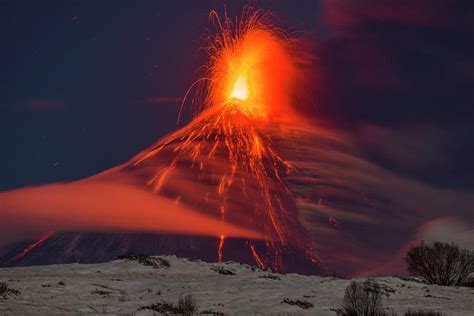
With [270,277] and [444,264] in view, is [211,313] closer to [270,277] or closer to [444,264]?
[270,277]

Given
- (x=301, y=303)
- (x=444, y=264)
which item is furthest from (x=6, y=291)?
(x=444, y=264)

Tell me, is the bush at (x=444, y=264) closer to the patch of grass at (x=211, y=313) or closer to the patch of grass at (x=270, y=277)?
the patch of grass at (x=270, y=277)

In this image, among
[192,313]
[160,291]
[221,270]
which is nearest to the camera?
[192,313]

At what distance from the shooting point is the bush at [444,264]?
4647cm

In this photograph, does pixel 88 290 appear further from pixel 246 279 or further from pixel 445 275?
pixel 445 275

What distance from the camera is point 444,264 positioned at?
47.0m

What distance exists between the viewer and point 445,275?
46594 millimetres

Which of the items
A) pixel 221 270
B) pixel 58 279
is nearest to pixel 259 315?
pixel 58 279

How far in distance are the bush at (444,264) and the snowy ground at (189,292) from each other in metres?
9.30

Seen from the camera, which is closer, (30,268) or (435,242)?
(30,268)

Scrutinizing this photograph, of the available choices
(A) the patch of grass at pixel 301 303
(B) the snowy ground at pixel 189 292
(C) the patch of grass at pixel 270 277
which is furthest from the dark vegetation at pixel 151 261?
(A) the patch of grass at pixel 301 303

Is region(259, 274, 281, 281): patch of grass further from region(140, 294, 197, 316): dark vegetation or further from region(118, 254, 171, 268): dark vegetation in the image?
region(140, 294, 197, 316): dark vegetation

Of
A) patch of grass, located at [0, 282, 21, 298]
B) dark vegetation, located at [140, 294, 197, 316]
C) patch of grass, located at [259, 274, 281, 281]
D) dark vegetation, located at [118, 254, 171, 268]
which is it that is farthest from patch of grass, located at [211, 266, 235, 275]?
patch of grass, located at [0, 282, 21, 298]

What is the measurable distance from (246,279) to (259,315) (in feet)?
43.1
